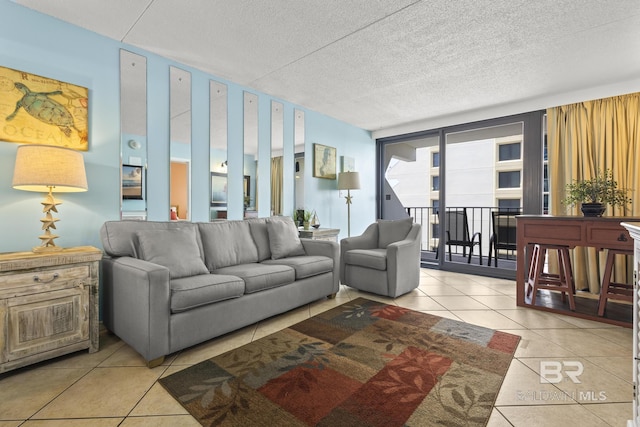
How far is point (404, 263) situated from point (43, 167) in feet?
10.4

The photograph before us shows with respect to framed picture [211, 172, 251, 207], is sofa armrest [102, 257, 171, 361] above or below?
below

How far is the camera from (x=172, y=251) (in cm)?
227

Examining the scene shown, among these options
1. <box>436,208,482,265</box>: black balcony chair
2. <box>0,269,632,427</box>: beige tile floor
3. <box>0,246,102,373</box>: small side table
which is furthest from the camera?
<box>436,208,482,265</box>: black balcony chair

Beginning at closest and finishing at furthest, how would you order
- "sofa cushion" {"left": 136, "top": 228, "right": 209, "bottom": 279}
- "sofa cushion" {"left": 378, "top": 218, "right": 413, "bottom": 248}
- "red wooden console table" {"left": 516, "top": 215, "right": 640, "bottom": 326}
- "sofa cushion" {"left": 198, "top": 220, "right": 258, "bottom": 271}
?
"sofa cushion" {"left": 136, "top": 228, "right": 209, "bottom": 279} < "red wooden console table" {"left": 516, "top": 215, "right": 640, "bottom": 326} < "sofa cushion" {"left": 198, "top": 220, "right": 258, "bottom": 271} < "sofa cushion" {"left": 378, "top": 218, "right": 413, "bottom": 248}

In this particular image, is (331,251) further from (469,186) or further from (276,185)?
(469,186)

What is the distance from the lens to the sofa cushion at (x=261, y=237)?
3119 mm

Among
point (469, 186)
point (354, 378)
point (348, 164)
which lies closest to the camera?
point (354, 378)

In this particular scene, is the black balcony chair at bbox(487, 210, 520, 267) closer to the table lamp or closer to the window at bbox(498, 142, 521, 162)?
the window at bbox(498, 142, 521, 162)

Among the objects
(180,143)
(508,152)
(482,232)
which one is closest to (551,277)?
(482,232)

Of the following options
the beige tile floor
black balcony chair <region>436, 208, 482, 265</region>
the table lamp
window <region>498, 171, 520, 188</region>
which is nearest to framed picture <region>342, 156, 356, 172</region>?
black balcony chair <region>436, 208, 482, 265</region>

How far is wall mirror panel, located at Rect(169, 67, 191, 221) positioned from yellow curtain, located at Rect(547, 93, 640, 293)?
175 inches

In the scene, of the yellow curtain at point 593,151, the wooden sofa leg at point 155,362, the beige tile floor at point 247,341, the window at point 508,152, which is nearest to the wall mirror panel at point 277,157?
the beige tile floor at point 247,341

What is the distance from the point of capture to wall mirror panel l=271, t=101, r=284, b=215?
3.83m

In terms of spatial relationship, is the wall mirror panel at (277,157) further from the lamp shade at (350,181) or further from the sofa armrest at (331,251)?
the lamp shade at (350,181)
